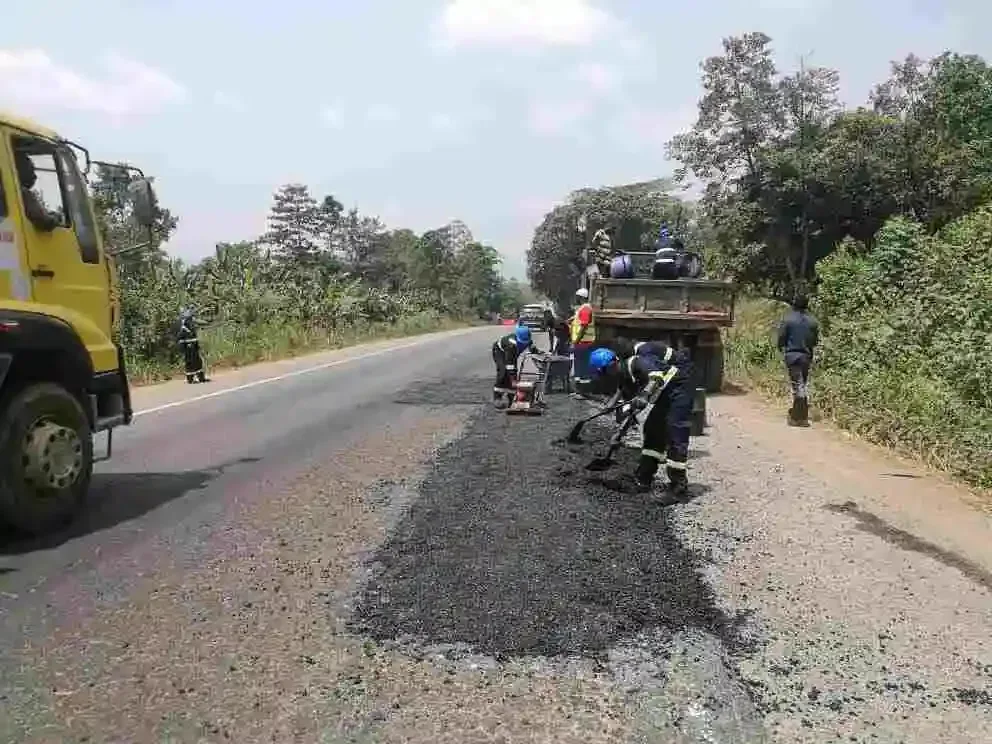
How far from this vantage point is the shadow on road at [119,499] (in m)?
5.47

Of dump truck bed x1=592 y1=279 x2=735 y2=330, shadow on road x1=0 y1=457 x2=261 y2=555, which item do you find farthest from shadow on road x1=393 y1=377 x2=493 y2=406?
shadow on road x1=0 y1=457 x2=261 y2=555

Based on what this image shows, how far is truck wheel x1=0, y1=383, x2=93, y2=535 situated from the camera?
5309mm

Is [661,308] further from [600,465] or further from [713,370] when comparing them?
[600,465]

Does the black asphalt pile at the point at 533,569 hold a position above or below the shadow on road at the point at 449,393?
above

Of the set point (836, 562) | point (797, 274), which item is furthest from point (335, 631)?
point (797, 274)

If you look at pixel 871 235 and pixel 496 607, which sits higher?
pixel 871 235

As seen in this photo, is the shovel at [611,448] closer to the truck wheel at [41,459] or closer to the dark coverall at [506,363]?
the dark coverall at [506,363]

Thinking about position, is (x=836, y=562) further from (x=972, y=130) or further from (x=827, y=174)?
(x=972, y=130)

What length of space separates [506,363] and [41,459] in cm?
682

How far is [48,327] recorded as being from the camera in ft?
18.0

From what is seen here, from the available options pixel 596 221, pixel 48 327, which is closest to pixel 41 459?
pixel 48 327

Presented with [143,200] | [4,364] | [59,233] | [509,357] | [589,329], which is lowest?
[509,357]

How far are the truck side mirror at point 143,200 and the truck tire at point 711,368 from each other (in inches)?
339

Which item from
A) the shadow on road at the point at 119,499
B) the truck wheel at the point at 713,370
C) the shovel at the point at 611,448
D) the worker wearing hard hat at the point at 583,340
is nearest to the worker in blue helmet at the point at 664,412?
the shovel at the point at 611,448
